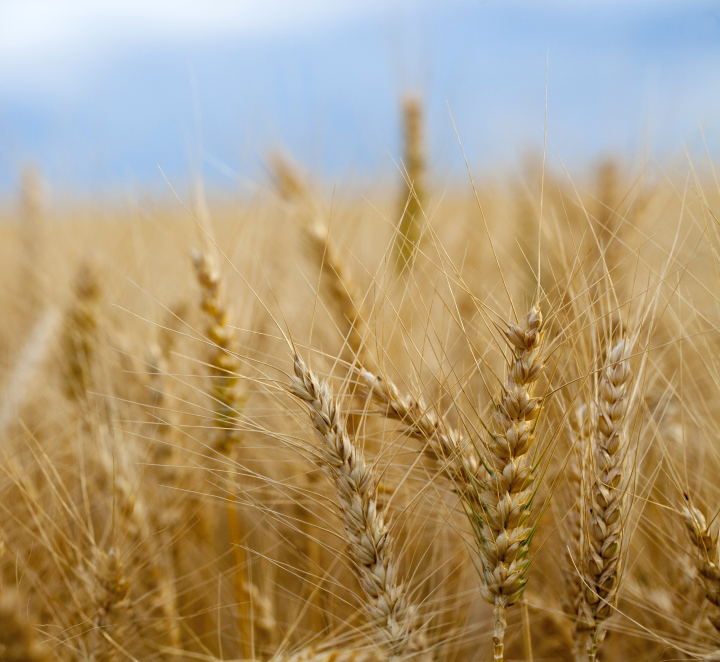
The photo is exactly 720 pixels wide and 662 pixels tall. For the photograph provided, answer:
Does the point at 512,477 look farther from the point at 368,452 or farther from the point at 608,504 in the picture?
the point at 368,452

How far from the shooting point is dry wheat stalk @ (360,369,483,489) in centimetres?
98

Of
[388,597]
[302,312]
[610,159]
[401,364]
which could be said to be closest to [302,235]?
[302,312]

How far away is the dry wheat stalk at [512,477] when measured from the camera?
0.82m

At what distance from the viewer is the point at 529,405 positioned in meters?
0.82

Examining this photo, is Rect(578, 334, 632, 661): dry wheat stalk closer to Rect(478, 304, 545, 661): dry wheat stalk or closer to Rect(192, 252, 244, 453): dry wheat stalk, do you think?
Rect(478, 304, 545, 661): dry wheat stalk

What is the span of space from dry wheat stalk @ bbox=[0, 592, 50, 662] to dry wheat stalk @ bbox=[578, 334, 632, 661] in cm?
93

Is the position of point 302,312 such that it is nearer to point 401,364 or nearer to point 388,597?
point 401,364

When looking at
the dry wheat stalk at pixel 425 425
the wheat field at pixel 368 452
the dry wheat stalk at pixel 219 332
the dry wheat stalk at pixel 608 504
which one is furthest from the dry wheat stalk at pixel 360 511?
the dry wheat stalk at pixel 219 332

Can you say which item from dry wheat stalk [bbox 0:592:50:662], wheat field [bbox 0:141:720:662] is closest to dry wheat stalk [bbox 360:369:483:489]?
wheat field [bbox 0:141:720:662]

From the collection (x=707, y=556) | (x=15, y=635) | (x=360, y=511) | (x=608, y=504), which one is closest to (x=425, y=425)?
(x=360, y=511)

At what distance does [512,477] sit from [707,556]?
43cm

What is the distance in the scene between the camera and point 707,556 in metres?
0.95

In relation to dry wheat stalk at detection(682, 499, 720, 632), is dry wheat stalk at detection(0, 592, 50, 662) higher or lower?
higher

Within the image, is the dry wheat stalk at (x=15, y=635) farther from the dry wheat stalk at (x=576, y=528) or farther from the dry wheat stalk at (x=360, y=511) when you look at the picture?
the dry wheat stalk at (x=576, y=528)
